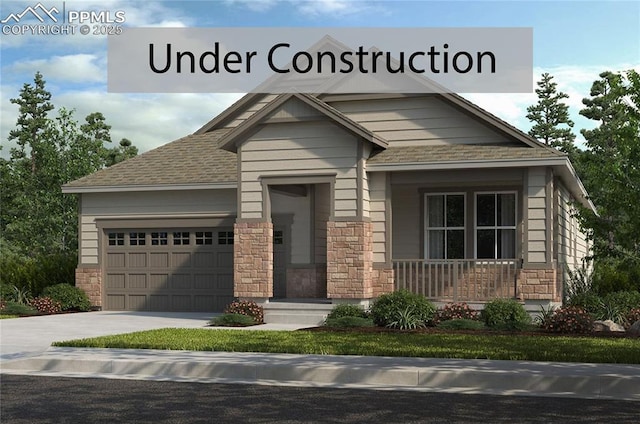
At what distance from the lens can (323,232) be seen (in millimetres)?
24375

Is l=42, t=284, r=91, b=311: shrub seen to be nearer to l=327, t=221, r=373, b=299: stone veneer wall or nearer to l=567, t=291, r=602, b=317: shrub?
l=327, t=221, r=373, b=299: stone veneer wall

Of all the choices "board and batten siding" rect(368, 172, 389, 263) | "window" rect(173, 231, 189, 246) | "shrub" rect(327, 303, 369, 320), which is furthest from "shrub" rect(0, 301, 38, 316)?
"board and batten siding" rect(368, 172, 389, 263)

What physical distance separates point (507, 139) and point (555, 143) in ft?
98.7

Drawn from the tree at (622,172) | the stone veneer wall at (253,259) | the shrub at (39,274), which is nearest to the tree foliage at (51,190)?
the shrub at (39,274)

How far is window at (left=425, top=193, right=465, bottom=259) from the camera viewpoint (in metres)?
21.7

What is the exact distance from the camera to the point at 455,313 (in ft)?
62.4

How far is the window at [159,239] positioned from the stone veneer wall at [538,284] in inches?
420

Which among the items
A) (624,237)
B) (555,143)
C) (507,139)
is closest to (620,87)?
(624,237)

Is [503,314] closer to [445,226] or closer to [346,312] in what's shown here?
[346,312]

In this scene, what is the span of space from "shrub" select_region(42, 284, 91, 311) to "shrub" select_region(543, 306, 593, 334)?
14299 mm

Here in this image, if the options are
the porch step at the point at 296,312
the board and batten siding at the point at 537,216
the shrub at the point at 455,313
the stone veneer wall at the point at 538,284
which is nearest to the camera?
the shrub at the point at 455,313

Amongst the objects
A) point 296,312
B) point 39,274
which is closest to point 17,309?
point 39,274

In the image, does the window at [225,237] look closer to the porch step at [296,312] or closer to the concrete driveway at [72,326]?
the concrete driveway at [72,326]

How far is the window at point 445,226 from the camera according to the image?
2172cm
